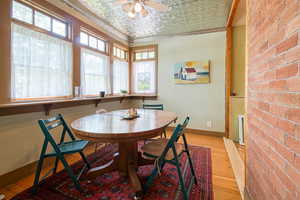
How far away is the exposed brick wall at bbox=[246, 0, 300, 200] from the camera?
2.31 ft

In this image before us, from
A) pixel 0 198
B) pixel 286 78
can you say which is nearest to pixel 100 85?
pixel 0 198

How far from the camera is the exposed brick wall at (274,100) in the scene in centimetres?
70

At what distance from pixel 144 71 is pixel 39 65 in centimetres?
263

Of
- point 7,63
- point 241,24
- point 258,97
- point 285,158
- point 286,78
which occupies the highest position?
point 241,24

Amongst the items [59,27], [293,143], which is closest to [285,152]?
[293,143]

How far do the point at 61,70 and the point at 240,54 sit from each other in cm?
368

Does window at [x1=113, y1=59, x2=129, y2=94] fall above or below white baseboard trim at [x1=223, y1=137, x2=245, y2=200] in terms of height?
above

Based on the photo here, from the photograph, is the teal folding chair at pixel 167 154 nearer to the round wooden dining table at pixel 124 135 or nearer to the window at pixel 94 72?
the round wooden dining table at pixel 124 135

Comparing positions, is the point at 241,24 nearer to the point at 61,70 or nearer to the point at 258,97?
the point at 258,97

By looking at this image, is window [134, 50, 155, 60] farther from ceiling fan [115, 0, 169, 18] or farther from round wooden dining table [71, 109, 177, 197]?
round wooden dining table [71, 109, 177, 197]

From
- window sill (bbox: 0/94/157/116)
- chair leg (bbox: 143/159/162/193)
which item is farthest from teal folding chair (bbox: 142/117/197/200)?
window sill (bbox: 0/94/157/116)

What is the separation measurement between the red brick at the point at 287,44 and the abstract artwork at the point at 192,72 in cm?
272

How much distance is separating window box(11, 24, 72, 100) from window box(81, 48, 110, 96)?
1.06 feet

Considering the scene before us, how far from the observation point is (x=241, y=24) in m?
3.17
